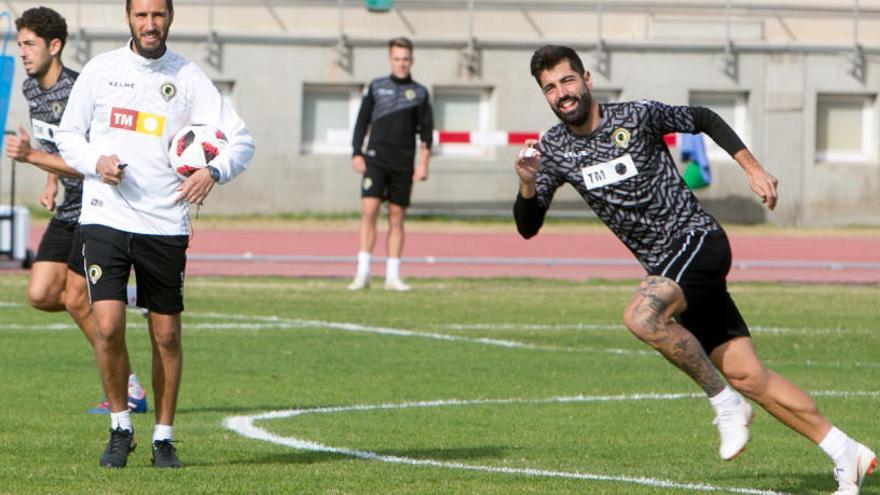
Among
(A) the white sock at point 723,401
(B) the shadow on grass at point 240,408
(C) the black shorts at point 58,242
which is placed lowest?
(B) the shadow on grass at point 240,408

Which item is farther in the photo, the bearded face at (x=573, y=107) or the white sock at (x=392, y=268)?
the white sock at (x=392, y=268)

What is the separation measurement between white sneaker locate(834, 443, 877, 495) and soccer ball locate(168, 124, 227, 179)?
3.13 m

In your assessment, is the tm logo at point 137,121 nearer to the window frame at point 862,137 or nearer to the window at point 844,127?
the window frame at point 862,137

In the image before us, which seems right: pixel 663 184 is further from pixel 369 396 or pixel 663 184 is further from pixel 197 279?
pixel 197 279

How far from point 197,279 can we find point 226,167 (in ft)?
41.7

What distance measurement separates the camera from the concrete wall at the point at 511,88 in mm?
34062

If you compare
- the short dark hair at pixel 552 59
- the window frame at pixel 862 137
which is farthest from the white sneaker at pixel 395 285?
the window frame at pixel 862 137

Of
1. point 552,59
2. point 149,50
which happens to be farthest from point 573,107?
point 149,50

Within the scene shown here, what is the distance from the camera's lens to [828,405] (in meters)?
11.5

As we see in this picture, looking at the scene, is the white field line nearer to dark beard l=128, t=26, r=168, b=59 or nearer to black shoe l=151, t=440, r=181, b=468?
black shoe l=151, t=440, r=181, b=468

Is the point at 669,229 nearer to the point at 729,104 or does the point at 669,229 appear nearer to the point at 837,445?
the point at 837,445

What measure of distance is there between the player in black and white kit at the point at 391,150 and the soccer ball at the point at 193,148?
1127 centimetres

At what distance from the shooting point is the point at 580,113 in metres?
8.38

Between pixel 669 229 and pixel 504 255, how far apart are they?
733 inches
